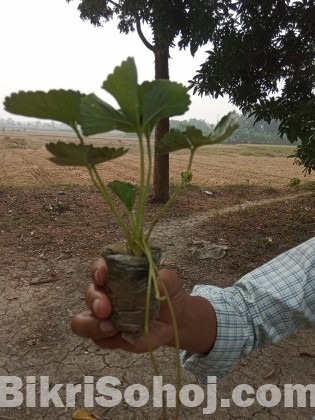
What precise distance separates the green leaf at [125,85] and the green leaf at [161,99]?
0.03m

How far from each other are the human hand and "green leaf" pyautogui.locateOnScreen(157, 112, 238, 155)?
0.30m

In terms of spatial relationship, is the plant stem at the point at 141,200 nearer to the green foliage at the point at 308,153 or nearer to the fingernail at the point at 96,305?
the fingernail at the point at 96,305

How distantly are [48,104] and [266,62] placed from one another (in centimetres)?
407

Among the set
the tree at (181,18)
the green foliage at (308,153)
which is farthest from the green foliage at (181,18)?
the green foliage at (308,153)

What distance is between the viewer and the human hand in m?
0.82

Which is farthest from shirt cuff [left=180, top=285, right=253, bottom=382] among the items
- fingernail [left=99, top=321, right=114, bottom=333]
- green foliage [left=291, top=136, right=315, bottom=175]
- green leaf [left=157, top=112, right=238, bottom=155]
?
green foliage [left=291, top=136, right=315, bottom=175]

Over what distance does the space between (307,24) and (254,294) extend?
4011 mm

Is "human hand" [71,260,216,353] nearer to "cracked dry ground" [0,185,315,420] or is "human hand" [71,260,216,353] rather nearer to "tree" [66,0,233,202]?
"cracked dry ground" [0,185,315,420]

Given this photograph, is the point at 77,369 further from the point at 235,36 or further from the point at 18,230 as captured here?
the point at 235,36

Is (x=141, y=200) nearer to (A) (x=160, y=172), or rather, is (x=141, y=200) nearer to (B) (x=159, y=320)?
(B) (x=159, y=320)

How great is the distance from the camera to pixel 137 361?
257 centimetres

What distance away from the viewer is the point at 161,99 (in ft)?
2.35

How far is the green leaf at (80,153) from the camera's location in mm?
712

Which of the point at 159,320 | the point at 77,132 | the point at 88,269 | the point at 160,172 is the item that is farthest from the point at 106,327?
the point at 160,172
